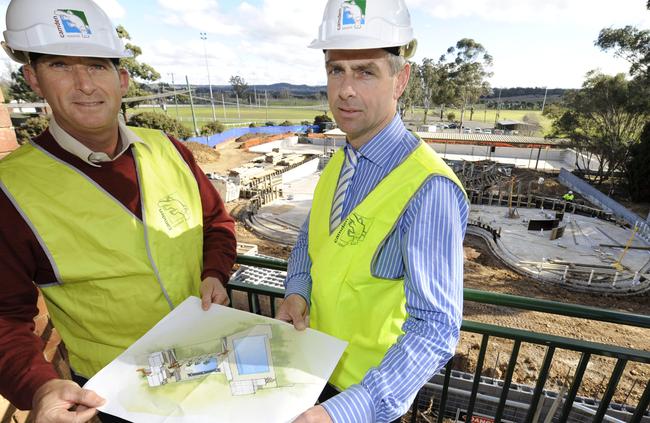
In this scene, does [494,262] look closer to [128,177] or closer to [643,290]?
[643,290]

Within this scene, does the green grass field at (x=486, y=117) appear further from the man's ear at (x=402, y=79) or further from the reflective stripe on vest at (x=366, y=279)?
the reflective stripe on vest at (x=366, y=279)

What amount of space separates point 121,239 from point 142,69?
45239 millimetres

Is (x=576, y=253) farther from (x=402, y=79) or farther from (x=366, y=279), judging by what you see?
(x=366, y=279)

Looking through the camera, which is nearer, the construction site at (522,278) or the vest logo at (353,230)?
the vest logo at (353,230)

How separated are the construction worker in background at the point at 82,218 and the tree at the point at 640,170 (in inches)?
1253

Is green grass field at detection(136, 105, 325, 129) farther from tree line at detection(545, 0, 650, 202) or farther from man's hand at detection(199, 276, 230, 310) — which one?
man's hand at detection(199, 276, 230, 310)

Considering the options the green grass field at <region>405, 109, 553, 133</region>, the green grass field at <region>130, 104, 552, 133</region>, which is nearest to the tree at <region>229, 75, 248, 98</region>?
the green grass field at <region>130, 104, 552, 133</region>

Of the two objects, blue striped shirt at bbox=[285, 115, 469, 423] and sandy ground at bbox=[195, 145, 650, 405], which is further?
sandy ground at bbox=[195, 145, 650, 405]

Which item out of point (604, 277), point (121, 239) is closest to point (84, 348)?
point (121, 239)

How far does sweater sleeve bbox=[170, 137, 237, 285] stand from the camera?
2.29m

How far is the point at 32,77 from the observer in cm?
187

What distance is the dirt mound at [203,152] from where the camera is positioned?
35.0 meters

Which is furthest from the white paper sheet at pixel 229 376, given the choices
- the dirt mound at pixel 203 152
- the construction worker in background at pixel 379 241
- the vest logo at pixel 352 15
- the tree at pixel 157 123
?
the dirt mound at pixel 203 152

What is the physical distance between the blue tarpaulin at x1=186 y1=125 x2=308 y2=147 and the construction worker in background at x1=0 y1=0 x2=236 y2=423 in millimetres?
38744
